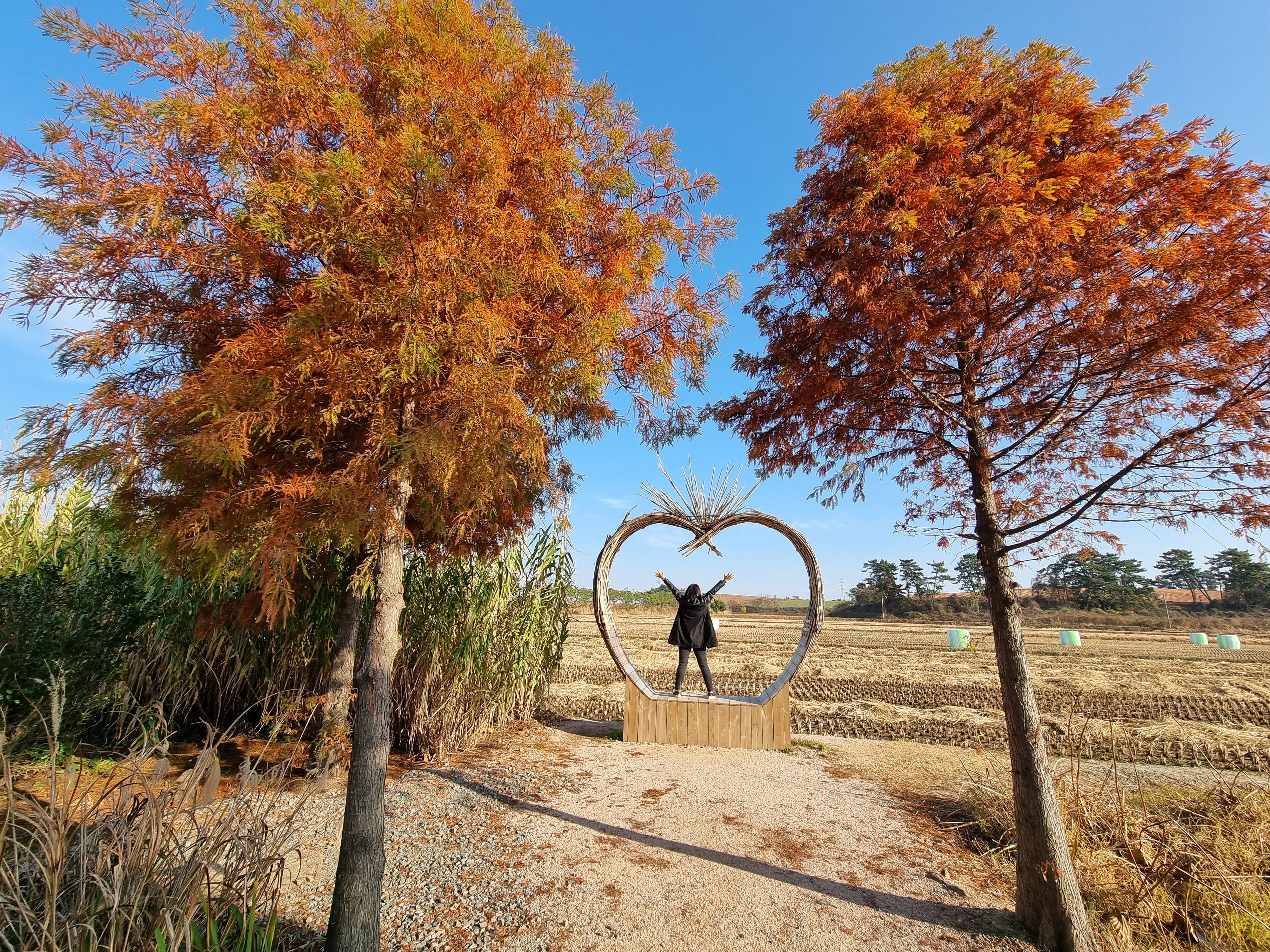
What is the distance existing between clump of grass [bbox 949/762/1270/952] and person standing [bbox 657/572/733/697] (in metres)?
2.99

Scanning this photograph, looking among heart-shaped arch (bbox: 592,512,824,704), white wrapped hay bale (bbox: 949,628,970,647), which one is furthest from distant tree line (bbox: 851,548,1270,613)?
heart-shaped arch (bbox: 592,512,824,704)

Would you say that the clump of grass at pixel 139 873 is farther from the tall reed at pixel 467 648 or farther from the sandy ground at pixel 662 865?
the tall reed at pixel 467 648

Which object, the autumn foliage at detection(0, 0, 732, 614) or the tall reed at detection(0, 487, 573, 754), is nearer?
the autumn foliage at detection(0, 0, 732, 614)

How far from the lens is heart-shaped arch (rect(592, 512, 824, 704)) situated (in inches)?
243

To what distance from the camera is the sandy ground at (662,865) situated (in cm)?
274

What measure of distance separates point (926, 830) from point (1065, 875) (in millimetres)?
1420

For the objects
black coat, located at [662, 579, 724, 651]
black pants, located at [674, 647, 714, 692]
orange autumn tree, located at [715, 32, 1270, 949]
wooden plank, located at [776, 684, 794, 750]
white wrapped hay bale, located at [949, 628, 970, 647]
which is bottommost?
white wrapped hay bale, located at [949, 628, 970, 647]

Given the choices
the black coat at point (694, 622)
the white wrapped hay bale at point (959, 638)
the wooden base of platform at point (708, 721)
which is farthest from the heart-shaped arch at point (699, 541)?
the white wrapped hay bale at point (959, 638)

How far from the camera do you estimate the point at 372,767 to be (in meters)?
2.61

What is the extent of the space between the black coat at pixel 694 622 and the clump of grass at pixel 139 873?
4.83 metres

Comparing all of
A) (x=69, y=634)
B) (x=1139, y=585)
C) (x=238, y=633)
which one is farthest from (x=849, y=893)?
(x=1139, y=585)

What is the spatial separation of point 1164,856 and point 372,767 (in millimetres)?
4532

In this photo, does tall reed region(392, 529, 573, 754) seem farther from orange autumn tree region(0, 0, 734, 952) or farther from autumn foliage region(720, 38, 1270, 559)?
autumn foliage region(720, 38, 1270, 559)

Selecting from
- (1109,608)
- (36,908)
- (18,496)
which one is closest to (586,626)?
(18,496)
